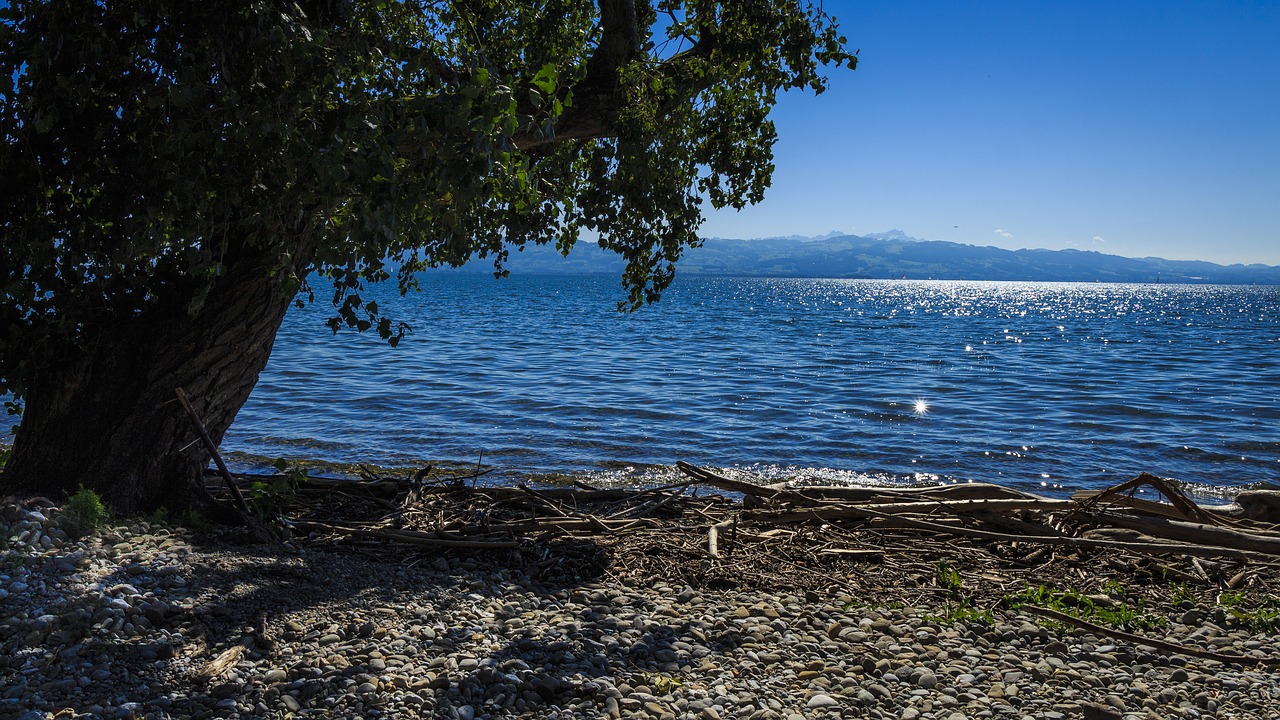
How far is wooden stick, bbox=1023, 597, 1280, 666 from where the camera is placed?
17.1 ft

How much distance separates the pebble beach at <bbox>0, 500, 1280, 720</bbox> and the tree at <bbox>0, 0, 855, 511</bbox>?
1.30 metres

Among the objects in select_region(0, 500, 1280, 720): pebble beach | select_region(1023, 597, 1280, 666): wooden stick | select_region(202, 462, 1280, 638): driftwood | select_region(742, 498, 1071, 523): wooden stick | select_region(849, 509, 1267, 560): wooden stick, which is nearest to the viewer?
select_region(0, 500, 1280, 720): pebble beach

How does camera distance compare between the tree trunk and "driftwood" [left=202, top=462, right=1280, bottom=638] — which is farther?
the tree trunk

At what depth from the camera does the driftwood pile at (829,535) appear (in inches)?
266

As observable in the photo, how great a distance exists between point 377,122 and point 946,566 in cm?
571

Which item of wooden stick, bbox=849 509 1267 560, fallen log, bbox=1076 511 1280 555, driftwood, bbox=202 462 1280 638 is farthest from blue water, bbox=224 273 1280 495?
fallen log, bbox=1076 511 1280 555

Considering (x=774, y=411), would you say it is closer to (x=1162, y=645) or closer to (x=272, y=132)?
(x=1162, y=645)

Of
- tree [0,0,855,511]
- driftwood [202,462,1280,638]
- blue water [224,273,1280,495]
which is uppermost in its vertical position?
tree [0,0,855,511]

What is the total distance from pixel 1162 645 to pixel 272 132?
6653 mm

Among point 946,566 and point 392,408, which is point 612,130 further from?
point 392,408

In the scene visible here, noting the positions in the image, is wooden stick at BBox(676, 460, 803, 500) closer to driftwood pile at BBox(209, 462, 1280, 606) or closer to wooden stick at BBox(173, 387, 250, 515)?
driftwood pile at BBox(209, 462, 1280, 606)

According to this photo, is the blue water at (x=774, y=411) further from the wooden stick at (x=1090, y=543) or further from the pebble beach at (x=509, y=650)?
the pebble beach at (x=509, y=650)

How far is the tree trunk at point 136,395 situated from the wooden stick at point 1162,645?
659 centimetres

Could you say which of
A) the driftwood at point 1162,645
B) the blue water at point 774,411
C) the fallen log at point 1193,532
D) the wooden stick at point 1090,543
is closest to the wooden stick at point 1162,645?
the driftwood at point 1162,645
